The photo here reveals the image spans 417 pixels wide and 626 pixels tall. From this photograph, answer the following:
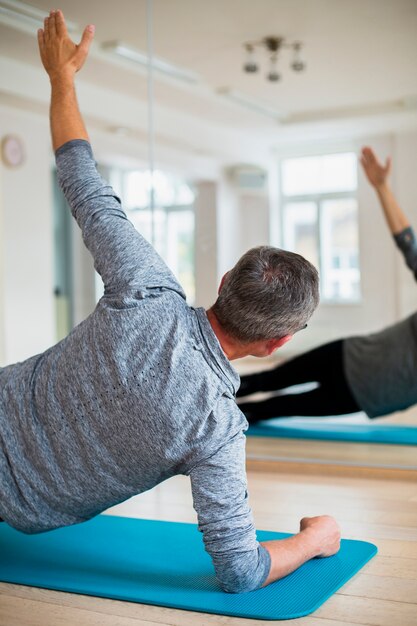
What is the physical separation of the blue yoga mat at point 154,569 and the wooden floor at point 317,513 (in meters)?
0.02

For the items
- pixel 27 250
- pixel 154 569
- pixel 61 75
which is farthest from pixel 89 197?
pixel 27 250

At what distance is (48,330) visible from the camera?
449 centimetres

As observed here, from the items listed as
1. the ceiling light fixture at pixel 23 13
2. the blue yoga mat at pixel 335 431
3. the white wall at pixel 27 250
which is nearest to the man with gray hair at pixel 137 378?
the ceiling light fixture at pixel 23 13

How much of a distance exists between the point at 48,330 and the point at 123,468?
287 centimetres

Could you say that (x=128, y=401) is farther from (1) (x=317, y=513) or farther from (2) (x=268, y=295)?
(1) (x=317, y=513)

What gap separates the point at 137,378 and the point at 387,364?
2065 mm

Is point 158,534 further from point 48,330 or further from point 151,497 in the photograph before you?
point 48,330

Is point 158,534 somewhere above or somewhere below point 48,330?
below

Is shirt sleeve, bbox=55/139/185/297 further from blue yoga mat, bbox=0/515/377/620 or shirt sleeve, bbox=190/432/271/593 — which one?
blue yoga mat, bbox=0/515/377/620

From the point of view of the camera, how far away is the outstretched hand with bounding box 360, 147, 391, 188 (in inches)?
136

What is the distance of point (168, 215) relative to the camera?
12.4ft

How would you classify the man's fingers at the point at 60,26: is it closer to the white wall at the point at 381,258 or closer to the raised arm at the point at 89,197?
the raised arm at the point at 89,197

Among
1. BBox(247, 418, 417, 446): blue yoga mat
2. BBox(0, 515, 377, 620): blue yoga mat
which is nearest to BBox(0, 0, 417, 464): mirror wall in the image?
BBox(247, 418, 417, 446): blue yoga mat

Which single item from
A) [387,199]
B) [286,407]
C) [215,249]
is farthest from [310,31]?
[286,407]
